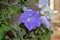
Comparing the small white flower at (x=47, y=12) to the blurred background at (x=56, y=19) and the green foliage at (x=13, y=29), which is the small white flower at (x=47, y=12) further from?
the blurred background at (x=56, y=19)

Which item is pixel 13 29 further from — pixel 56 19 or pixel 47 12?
pixel 56 19

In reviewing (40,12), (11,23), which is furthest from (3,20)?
(40,12)

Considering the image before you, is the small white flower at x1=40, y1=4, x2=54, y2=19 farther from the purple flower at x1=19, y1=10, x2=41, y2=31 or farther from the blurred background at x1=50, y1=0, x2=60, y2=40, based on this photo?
the blurred background at x1=50, y1=0, x2=60, y2=40

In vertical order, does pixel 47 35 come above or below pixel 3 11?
below

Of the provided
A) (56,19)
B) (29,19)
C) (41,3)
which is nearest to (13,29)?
(29,19)

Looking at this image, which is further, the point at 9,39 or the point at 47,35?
the point at 47,35

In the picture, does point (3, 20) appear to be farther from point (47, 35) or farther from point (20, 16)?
point (47, 35)

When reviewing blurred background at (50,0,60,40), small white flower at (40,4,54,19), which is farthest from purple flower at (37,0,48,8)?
blurred background at (50,0,60,40)
